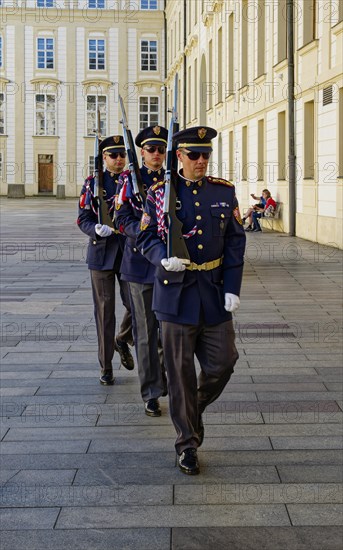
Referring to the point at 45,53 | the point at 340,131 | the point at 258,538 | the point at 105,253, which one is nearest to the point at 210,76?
the point at 340,131

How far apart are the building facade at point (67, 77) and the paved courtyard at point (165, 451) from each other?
168 ft

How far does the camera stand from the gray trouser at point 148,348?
6539 mm

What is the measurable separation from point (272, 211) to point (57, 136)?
A: 37.0 m

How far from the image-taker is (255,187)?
99.3 ft

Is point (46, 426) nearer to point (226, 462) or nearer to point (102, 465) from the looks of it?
point (102, 465)

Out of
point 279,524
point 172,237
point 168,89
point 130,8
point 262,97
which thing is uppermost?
point 130,8

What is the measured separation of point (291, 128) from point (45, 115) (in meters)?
39.1

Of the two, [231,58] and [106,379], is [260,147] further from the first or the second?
[106,379]

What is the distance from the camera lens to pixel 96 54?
6141 centimetres

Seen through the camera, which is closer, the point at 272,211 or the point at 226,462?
the point at 226,462

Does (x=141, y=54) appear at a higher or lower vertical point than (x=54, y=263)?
higher

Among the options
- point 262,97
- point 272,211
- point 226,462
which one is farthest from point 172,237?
point 262,97

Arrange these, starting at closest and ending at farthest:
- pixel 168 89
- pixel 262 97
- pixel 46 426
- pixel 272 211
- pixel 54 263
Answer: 1. pixel 46 426
2. pixel 54 263
3. pixel 272 211
4. pixel 262 97
5. pixel 168 89

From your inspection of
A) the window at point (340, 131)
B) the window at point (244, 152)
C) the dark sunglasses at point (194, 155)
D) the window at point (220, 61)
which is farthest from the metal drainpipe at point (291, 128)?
the dark sunglasses at point (194, 155)
